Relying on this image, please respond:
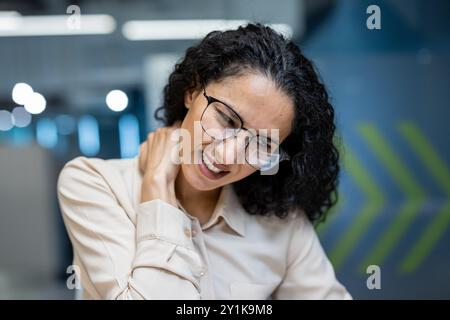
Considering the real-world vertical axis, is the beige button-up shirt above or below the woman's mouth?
below

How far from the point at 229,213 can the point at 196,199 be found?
0.08 meters

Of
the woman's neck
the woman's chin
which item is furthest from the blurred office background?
the woman's chin

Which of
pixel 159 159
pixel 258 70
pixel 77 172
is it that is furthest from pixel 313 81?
pixel 77 172

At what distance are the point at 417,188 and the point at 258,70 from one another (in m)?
1.97

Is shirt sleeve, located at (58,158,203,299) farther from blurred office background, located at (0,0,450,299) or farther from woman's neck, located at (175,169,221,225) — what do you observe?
blurred office background, located at (0,0,450,299)

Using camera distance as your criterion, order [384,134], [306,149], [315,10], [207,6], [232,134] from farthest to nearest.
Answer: [384,134]
[315,10]
[207,6]
[306,149]
[232,134]

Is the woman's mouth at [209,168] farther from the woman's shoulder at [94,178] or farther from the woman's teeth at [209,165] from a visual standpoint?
the woman's shoulder at [94,178]

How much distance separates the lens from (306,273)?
1.04m

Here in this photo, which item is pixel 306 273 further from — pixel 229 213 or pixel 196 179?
pixel 196 179

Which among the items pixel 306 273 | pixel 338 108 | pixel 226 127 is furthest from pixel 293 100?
pixel 338 108

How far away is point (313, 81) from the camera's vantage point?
0.93 m

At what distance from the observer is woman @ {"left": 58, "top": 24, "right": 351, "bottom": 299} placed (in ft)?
2.80

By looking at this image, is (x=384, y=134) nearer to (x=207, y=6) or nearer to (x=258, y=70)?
(x=207, y=6)

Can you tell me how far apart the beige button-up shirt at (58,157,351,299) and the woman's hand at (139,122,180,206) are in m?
0.02
